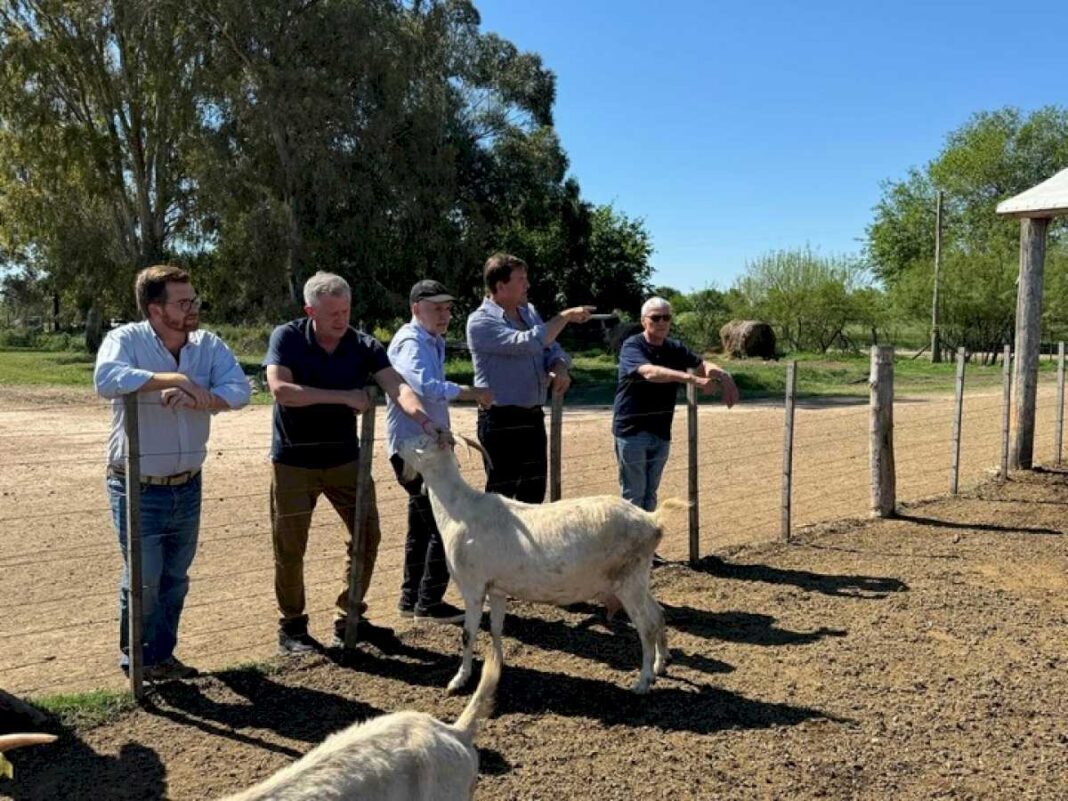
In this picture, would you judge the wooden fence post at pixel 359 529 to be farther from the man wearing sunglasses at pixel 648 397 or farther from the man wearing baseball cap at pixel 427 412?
the man wearing sunglasses at pixel 648 397

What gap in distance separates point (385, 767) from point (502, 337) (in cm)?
330

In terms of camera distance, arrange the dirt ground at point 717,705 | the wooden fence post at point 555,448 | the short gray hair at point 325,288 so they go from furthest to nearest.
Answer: the wooden fence post at point 555,448, the short gray hair at point 325,288, the dirt ground at point 717,705

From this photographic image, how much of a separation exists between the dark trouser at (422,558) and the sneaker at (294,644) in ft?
2.45

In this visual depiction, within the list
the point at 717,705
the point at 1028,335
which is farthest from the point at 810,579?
the point at 1028,335

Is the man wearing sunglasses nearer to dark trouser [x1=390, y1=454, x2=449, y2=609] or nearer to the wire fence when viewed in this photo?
the wire fence

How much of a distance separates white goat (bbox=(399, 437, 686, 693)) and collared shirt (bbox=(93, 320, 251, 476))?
0.99m

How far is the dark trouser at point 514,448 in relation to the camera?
573 centimetres

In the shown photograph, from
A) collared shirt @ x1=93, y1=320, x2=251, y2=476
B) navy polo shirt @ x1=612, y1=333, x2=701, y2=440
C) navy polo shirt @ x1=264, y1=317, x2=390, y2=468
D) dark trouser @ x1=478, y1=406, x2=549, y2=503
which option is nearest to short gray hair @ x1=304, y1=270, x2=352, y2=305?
navy polo shirt @ x1=264, y1=317, x2=390, y2=468

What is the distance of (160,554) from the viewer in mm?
4531

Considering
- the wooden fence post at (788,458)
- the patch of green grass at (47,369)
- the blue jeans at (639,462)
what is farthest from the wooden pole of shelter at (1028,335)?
the patch of green grass at (47,369)

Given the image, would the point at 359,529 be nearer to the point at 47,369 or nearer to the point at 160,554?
the point at 160,554

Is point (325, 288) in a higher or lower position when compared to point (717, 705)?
higher

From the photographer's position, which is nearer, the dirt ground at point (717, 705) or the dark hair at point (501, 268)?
the dirt ground at point (717, 705)

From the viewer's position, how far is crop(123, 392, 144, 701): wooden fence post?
4.31 metres
